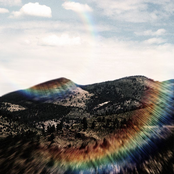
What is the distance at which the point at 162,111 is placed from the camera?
91438mm

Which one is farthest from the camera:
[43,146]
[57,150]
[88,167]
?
[43,146]

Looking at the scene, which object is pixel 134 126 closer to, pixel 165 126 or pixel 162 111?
pixel 165 126

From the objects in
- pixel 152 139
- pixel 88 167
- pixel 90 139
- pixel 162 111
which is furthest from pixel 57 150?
pixel 162 111

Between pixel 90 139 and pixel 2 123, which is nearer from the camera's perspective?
pixel 90 139

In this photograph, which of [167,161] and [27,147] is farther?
[27,147]

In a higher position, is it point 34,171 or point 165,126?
point 165,126

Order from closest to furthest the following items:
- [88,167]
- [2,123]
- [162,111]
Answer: [88,167] → [162,111] → [2,123]

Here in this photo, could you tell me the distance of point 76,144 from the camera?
230 ft

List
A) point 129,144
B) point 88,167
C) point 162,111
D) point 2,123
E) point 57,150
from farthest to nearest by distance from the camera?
point 2,123 < point 162,111 < point 57,150 < point 129,144 < point 88,167

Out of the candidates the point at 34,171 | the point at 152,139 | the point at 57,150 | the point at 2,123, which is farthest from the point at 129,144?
the point at 2,123

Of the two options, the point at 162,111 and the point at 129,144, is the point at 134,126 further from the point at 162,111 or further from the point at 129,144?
the point at 162,111

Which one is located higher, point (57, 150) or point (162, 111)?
point (162, 111)

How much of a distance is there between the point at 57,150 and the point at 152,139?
87.3ft

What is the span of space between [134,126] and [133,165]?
1764 cm
